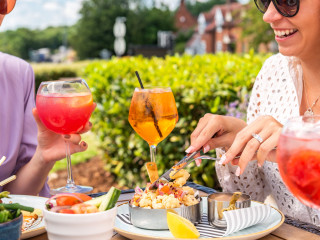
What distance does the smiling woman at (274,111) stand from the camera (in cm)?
164

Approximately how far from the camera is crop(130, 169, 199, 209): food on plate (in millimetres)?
1538

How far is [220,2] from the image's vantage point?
94.2 m

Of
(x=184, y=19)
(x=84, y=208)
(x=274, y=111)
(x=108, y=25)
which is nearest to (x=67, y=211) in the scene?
(x=84, y=208)

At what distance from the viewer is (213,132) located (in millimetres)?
1975

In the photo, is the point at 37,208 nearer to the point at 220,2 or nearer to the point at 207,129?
the point at 207,129

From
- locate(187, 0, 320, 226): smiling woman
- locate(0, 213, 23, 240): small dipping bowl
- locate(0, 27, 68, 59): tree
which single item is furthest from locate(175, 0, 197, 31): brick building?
locate(0, 213, 23, 240): small dipping bowl

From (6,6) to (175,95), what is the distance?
2.85m

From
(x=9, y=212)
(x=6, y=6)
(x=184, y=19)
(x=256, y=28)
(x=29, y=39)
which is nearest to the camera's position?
(x=9, y=212)

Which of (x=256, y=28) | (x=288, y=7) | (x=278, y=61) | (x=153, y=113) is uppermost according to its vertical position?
(x=288, y=7)

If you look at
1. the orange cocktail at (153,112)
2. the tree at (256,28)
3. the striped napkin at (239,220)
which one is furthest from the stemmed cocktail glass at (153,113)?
the tree at (256,28)

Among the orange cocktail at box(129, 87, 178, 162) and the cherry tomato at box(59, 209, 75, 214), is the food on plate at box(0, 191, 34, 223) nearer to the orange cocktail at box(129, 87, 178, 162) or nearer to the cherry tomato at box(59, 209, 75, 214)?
the cherry tomato at box(59, 209, 75, 214)

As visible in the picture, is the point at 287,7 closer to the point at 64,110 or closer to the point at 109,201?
the point at 64,110

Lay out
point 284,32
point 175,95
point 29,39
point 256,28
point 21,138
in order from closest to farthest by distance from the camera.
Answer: point 284,32 → point 21,138 → point 175,95 → point 256,28 → point 29,39

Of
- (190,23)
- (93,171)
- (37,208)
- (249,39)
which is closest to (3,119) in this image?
(37,208)
